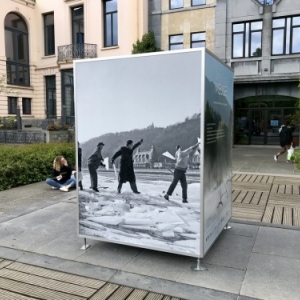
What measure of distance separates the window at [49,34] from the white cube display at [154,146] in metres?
24.9

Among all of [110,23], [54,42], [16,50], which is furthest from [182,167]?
[16,50]

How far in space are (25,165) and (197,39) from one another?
605 inches

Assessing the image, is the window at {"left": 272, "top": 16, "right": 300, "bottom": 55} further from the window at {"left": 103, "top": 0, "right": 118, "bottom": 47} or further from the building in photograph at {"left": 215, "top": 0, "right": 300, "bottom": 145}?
the window at {"left": 103, "top": 0, "right": 118, "bottom": 47}

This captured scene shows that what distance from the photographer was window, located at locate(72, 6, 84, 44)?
2517cm

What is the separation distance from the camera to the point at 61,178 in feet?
26.7

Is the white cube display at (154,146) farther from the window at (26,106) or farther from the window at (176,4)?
the window at (26,106)

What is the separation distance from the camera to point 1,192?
8000 millimetres

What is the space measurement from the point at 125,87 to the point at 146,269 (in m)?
2.17

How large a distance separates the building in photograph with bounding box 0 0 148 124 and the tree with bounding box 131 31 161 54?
130cm

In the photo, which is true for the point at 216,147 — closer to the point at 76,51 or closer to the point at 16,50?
the point at 76,51

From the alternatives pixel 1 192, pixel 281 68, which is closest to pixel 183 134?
pixel 1 192

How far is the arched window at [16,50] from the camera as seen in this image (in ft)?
85.4

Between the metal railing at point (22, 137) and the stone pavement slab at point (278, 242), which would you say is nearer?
the stone pavement slab at point (278, 242)

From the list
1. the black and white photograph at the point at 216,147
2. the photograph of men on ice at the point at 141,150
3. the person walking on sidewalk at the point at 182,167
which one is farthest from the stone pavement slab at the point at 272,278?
the person walking on sidewalk at the point at 182,167
